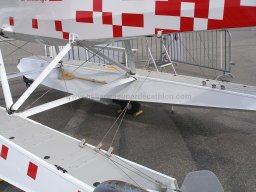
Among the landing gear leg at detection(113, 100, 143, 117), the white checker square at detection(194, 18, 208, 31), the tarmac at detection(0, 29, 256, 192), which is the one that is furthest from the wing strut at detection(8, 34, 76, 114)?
the landing gear leg at detection(113, 100, 143, 117)

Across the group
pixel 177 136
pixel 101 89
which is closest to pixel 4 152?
pixel 101 89

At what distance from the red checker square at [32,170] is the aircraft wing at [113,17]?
1271 millimetres

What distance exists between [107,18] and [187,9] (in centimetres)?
75

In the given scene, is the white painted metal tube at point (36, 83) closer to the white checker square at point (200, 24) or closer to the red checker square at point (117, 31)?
the red checker square at point (117, 31)

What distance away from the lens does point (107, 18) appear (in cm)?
269

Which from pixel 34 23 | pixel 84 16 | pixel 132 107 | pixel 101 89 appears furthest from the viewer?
pixel 132 107

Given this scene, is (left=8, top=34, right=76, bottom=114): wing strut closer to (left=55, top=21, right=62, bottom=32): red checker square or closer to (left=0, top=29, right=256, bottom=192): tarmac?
(left=55, top=21, right=62, bottom=32): red checker square

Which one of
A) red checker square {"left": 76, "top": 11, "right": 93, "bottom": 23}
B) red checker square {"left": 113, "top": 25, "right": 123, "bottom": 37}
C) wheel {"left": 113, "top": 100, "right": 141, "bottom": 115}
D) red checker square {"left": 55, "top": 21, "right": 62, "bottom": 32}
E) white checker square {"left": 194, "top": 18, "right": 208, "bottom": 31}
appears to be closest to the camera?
white checker square {"left": 194, "top": 18, "right": 208, "bottom": 31}

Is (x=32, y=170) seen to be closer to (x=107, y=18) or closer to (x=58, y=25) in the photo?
(x=107, y=18)

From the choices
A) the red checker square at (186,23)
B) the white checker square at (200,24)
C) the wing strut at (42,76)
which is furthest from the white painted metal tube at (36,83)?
the white checker square at (200,24)

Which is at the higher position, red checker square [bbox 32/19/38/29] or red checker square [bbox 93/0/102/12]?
red checker square [bbox 93/0/102/12]

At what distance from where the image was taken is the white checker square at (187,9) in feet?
7.21

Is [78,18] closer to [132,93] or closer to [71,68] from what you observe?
[132,93]

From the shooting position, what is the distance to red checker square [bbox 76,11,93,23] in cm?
278
